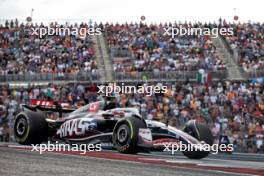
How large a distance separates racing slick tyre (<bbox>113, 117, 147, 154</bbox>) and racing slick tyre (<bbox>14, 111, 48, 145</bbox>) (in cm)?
202

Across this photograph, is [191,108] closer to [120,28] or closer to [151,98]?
[151,98]

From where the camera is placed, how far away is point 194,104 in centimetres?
2370

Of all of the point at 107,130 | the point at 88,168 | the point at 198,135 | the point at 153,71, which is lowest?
the point at 88,168

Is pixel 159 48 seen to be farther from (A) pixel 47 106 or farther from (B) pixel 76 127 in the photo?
(B) pixel 76 127

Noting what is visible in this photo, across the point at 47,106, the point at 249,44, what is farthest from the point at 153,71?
the point at 47,106

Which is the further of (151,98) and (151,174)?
(151,98)

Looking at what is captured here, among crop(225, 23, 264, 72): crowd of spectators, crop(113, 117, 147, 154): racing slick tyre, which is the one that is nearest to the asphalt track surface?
crop(113, 117, 147, 154): racing slick tyre

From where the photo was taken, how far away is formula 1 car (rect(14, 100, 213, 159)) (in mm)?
12438

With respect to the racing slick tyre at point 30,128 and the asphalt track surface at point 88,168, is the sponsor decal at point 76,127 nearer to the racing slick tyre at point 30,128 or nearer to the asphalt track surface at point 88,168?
the racing slick tyre at point 30,128

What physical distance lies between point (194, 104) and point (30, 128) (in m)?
11.0

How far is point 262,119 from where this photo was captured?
21.2 m

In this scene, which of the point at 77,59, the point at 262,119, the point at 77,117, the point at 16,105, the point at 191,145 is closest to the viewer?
the point at 191,145

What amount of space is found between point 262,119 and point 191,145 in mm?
9001

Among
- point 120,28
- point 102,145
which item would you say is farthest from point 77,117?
point 120,28
